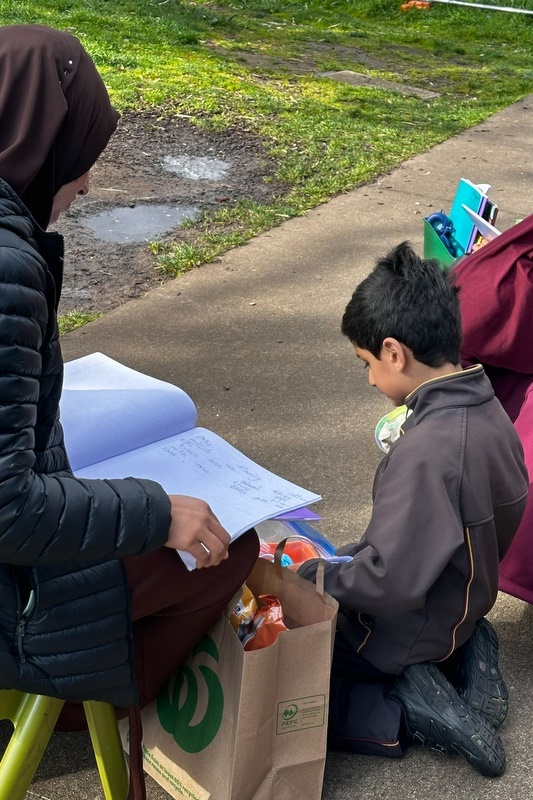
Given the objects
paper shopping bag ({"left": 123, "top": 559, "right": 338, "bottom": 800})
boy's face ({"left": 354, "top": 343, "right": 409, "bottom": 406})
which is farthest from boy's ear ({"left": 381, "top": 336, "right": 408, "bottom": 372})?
paper shopping bag ({"left": 123, "top": 559, "right": 338, "bottom": 800})

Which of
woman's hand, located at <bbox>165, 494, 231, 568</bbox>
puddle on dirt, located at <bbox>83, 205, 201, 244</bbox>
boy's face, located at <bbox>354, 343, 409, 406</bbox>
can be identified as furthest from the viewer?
puddle on dirt, located at <bbox>83, 205, 201, 244</bbox>

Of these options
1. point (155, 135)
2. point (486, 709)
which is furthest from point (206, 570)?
point (155, 135)

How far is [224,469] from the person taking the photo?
6.93 feet

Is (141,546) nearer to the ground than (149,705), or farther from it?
farther from it

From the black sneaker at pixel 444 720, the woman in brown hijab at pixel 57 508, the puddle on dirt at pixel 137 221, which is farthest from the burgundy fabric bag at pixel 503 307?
the puddle on dirt at pixel 137 221

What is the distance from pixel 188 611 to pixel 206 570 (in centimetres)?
9

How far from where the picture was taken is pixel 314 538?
2.63m

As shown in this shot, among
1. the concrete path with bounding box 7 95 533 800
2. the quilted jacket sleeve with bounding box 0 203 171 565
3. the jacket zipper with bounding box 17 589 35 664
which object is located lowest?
the concrete path with bounding box 7 95 533 800

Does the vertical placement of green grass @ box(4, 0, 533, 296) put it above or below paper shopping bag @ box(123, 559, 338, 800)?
below

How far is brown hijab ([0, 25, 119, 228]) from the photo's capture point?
1723mm

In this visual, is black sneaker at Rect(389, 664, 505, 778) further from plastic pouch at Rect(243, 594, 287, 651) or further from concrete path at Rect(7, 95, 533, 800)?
plastic pouch at Rect(243, 594, 287, 651)

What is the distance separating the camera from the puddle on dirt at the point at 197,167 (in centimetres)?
638

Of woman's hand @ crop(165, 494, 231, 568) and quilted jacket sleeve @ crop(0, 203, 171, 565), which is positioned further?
woman's hand @ crop(165, 494, 231, 568)

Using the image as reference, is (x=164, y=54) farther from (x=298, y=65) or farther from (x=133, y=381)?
(x=133, y=381)
